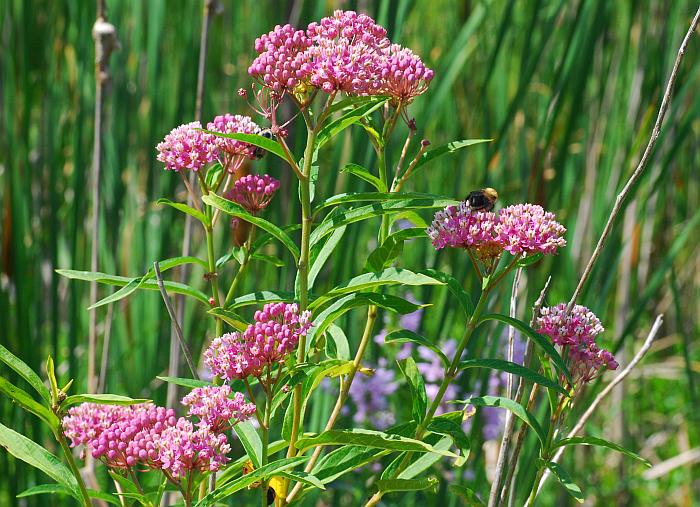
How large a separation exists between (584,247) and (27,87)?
60.2 inches

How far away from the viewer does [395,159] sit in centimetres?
185

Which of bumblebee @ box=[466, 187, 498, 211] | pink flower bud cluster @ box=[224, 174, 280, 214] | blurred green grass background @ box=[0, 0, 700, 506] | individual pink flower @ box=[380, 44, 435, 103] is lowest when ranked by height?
blurred green grass background @ box=[0, 0, 700, 506]

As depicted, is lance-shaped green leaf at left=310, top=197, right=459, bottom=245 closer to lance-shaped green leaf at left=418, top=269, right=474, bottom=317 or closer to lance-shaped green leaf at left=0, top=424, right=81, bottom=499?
lance-shaped green leaf at left=418, top=269, right=474, bottom=317

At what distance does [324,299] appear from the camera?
2.75 ft

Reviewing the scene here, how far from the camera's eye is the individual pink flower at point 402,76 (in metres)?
0.86

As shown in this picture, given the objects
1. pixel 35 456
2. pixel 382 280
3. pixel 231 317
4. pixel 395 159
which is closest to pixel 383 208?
pixel 382 280

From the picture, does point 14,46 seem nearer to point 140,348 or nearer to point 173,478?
point 140,348

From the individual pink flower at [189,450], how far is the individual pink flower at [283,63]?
306 mm

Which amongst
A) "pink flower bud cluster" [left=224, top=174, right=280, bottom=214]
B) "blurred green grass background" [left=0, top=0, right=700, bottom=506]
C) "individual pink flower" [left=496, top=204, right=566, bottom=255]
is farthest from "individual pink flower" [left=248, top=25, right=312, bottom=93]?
"blurred green grass background" [left=0, top=0, right=700, bottom=506]

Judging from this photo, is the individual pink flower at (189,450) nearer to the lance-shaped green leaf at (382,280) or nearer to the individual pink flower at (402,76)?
the lance-shaped green leaf at (382,280)

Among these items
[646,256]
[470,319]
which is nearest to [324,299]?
[470,319]

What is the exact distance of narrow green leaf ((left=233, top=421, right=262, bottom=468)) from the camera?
0.86m

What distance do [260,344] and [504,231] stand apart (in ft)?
0.78

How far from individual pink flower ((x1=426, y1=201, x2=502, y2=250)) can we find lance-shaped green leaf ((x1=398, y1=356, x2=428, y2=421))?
0.16 metres
